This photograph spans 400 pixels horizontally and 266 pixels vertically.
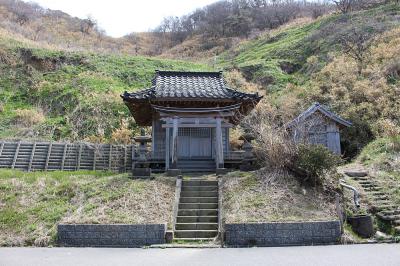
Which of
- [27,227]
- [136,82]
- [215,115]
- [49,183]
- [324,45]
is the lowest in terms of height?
[27,227]

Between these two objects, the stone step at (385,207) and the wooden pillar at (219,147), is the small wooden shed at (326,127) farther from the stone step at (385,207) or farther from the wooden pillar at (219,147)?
the stone step at (385,207)

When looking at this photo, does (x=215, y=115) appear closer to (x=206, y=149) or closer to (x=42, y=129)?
(x=206, y=149)

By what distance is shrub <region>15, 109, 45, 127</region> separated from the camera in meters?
28.0

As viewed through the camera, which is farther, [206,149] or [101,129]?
[101,129]

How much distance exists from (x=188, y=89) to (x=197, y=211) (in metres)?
7.60

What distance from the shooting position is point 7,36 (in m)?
42.8

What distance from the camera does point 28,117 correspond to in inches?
1115

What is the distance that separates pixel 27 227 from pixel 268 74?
1238 inches

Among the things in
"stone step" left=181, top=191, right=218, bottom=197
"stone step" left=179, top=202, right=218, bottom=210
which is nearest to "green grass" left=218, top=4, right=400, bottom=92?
"stone step" left=181, top=191, right=218, bottom=197

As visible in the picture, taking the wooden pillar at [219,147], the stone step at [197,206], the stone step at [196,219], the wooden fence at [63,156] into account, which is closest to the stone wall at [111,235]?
the stone step at [196,219]

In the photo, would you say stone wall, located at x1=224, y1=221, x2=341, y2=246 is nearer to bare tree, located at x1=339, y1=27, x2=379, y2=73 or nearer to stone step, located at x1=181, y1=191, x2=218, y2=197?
stone step, located at x1=181, y1=191, x2=218, y2=197

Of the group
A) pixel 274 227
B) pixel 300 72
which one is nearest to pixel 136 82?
pixel 300 72

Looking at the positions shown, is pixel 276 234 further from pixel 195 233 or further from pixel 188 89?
pixel 188 89

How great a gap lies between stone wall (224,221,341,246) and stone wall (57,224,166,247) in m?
1.96
